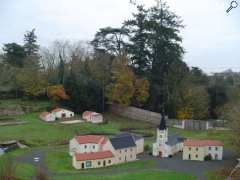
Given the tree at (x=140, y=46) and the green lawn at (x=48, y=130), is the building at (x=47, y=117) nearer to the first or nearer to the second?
the green lawn at (x=48, y=130)

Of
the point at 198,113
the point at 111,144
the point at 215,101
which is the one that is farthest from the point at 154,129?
the point at 111,144

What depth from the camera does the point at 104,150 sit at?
112 feet

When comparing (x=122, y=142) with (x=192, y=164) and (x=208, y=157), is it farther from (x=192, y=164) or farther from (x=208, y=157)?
(x=208, y=157)

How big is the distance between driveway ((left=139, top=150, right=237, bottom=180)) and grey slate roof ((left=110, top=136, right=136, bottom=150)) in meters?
1.59

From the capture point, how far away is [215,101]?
176 feet

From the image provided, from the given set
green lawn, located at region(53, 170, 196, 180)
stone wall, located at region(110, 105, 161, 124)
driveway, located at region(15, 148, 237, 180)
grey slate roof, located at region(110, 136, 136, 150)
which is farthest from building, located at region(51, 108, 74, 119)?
green lawn, located at region(53, 170, 196, 180)

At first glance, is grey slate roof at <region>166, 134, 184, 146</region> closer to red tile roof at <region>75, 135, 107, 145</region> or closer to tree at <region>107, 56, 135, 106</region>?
red tile roof at <region>75, 135, 107, 145</region>

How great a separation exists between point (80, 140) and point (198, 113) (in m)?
20.8

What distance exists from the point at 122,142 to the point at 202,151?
6.91 m

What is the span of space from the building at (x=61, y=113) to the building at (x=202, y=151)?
1801 centimetres

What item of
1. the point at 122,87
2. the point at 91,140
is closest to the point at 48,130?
the point at 91,140

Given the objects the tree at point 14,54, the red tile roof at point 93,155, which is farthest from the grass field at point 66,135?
the tree at point 14,54

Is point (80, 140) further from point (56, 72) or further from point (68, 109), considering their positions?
point (56, 72)

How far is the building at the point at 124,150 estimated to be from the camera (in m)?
34.2
